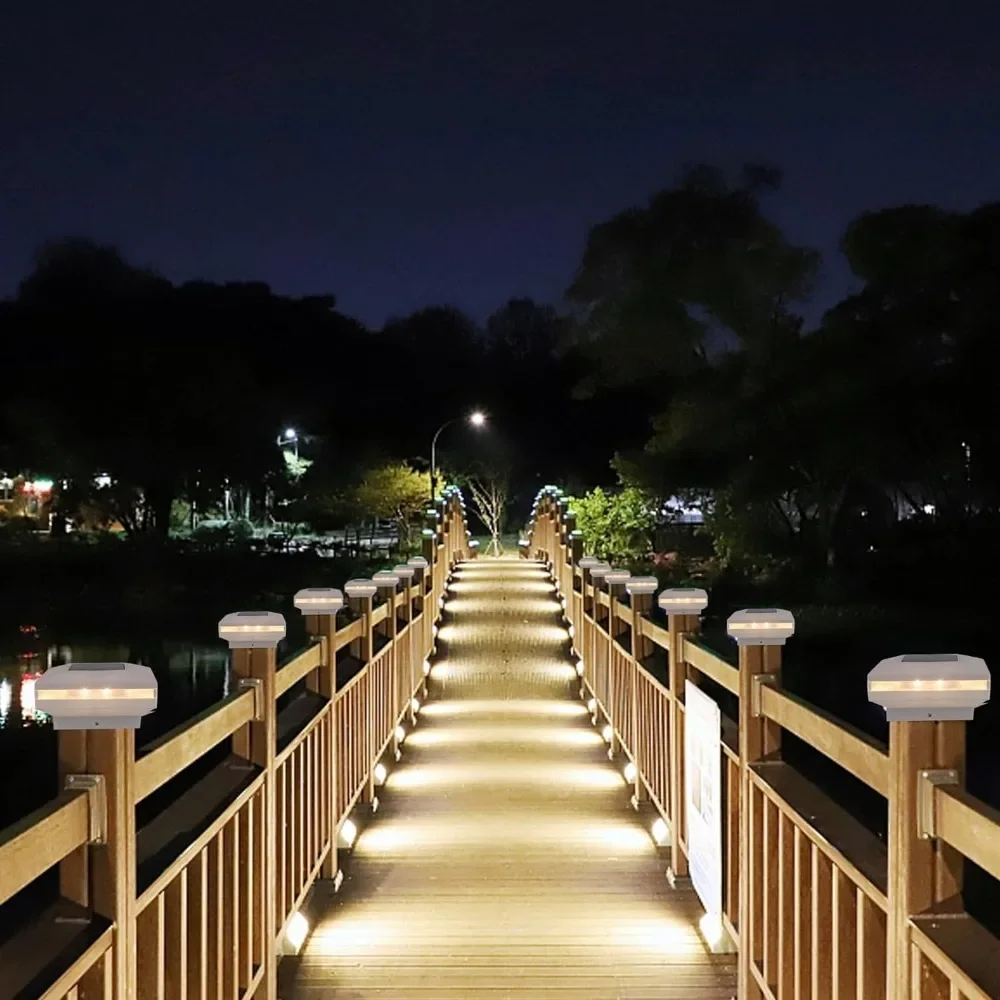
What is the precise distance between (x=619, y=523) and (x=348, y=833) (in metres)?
22.0

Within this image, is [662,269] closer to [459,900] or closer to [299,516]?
[299,516]

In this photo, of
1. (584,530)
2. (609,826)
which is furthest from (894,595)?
(609,826)

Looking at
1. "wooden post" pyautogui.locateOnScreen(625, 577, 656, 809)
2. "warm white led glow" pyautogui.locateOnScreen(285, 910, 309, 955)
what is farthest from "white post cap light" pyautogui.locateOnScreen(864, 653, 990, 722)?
"wooden post" pyautogui.locateOnScreen(625, 577, 656, 809)

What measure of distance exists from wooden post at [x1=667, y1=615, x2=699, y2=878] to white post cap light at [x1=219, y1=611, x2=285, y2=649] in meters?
1.91

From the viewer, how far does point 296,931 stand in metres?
3.89

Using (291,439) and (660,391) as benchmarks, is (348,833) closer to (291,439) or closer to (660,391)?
(660,391)

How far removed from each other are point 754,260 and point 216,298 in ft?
61.3

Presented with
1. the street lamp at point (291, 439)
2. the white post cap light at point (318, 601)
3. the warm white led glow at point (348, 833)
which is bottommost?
the warm white led glow at point (348, 833)

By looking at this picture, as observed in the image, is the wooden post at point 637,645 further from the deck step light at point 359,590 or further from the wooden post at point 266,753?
the wooden post at point 266,753

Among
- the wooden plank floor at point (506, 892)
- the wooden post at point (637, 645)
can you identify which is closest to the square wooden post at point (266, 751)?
the wooden plank floor at point (506, 892)

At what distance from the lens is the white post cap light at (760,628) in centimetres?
321

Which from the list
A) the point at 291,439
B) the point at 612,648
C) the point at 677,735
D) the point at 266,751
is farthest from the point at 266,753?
the point at 291,439

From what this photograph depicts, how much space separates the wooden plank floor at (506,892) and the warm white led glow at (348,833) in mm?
57

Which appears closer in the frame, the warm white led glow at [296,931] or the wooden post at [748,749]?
the wooden post at [748,749]
